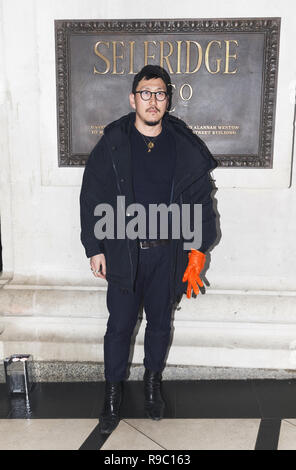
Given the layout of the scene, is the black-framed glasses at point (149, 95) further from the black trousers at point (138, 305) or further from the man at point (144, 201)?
the black trousers at point (138, 305)

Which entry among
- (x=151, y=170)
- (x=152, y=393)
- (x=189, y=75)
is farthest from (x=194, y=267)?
(x=189, y=75)

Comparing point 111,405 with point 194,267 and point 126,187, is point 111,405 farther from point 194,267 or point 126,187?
point 126,187

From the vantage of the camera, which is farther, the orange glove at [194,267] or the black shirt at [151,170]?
the orange glove at [194,267]

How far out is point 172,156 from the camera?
2584 mm

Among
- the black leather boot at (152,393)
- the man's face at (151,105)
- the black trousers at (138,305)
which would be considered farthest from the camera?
the black leather boot at (152,393)

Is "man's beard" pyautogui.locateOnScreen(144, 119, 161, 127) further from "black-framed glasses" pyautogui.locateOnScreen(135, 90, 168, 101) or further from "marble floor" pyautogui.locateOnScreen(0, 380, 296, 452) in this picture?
"marble floor" pyautogui.locateOnScreen(0, 380, 296, 452)

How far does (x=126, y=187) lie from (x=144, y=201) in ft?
0.45

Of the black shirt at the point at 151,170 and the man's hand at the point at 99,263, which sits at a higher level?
the black shirt at the point at 151,170

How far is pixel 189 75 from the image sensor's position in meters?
2.87

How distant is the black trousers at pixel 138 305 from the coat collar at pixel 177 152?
384mm

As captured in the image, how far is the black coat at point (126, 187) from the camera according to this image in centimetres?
249

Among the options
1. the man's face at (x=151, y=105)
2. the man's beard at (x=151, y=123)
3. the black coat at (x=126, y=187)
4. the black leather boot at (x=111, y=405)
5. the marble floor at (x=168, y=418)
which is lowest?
the marble floor at (x=168, y=418)

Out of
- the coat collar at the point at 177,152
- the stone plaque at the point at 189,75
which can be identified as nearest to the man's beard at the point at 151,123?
the coat collar at the point at 177,152

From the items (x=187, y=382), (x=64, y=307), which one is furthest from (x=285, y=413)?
(x=64, y=307)
